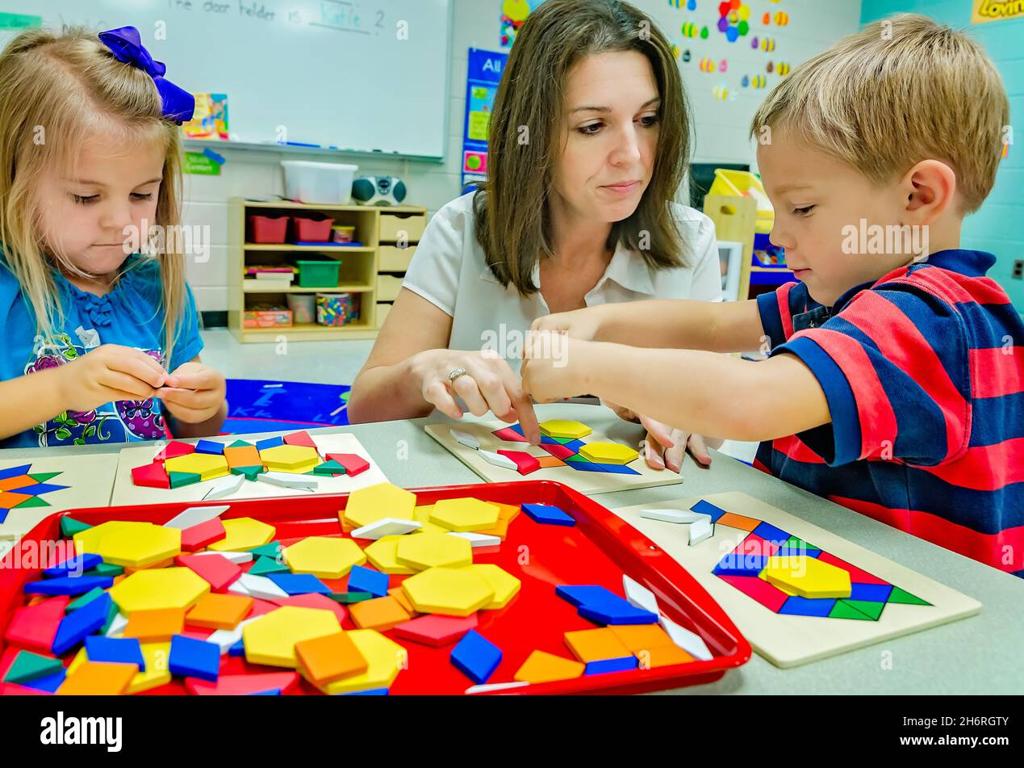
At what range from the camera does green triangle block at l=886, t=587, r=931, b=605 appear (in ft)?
1.79

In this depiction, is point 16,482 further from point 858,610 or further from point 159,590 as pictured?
point 858,610

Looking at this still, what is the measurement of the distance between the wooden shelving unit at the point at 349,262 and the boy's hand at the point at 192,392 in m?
2.57

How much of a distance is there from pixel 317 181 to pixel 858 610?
3210mm

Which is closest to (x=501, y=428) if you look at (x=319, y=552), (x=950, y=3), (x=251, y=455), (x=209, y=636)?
(x=251, y=455)

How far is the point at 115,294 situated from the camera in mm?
1067

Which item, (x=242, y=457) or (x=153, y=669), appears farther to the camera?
(x=242, y=457)

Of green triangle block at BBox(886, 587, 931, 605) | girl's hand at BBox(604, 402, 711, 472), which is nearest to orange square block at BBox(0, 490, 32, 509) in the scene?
girl's hand at BBox(604, 402, 711, 472)

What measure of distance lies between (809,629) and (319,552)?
13.2 inches

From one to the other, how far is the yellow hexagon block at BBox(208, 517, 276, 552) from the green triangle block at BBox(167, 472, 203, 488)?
11 centimetres

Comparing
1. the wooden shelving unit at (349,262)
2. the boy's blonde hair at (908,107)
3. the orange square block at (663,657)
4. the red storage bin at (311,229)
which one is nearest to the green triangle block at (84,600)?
the orange square block at (663,657)

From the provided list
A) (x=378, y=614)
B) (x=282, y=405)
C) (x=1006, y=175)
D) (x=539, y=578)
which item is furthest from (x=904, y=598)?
(x=1006, y=175)

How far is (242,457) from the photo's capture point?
30.2 inches

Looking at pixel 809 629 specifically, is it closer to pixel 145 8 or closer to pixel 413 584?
pixel 413 584
